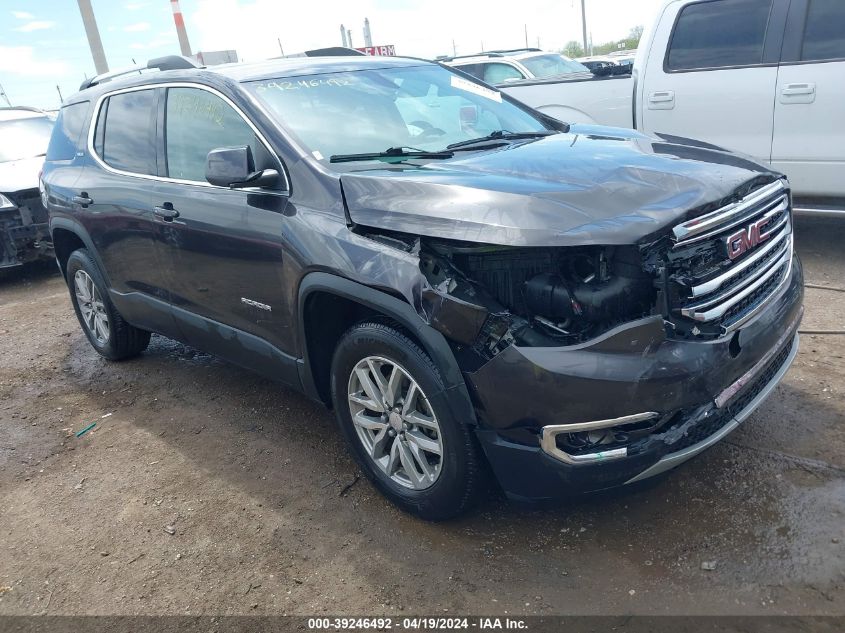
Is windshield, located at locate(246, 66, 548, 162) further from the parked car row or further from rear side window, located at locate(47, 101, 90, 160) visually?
the parked car row

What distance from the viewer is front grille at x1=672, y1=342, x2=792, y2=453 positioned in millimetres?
2545

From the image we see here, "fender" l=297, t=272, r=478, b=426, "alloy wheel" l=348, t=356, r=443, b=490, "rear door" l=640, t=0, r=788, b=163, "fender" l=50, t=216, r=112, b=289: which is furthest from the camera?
"rear door" l=640, t=0, r=788, b=163

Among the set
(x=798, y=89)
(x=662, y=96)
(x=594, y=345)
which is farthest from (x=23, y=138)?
(x=594, y=345)

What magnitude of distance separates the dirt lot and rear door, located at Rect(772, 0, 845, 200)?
1916mm

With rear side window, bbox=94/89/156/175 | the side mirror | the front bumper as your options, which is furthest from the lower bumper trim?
rear side window, bbox=94/89/156/175

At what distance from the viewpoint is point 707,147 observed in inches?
137

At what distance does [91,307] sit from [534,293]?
4035 mm

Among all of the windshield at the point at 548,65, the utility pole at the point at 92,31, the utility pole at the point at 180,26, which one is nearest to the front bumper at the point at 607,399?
the windshield at the point at 548,65

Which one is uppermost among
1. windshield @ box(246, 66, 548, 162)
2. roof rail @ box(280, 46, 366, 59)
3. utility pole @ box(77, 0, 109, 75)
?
utility pole @ box(77, 0, 109, 75)

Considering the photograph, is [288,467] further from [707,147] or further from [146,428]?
[707,147]

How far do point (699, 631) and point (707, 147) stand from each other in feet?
7.23

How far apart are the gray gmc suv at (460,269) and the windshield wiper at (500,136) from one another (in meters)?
0.03

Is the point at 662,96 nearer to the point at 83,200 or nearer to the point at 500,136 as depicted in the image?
the point at 500,136

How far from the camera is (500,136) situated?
3793 millimetres
